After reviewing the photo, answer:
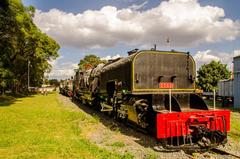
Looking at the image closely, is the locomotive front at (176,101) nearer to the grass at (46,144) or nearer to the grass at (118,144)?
the grass at (118,144)

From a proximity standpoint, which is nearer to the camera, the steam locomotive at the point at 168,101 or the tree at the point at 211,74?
the steam locomotive at the point at 168,101

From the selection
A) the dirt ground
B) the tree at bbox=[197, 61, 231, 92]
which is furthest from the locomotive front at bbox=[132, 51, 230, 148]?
the tree at bbox=[197, 61, 231, 92]

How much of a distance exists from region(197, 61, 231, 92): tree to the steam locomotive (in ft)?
143

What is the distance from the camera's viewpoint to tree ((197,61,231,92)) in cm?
5294

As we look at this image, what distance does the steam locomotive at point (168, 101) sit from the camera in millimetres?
8633

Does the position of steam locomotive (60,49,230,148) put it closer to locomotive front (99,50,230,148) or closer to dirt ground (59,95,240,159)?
locomotive front (99,50,230,148)

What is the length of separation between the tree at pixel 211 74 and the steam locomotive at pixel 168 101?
4371cm

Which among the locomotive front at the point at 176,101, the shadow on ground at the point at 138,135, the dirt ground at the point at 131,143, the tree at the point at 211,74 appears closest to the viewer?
the dirt ground at the point at 131,143

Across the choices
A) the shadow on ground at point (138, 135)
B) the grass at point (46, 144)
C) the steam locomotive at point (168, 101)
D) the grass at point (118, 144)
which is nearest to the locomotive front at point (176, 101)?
the steam locomotive at point (168, 101)

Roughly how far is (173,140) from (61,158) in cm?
388

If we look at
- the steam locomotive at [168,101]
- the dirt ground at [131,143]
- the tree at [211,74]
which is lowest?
the dirt ground at [131,143]

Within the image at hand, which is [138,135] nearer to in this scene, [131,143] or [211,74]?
[131,143]

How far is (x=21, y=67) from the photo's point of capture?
50.6 metres

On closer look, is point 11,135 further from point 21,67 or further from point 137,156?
point 21,67
